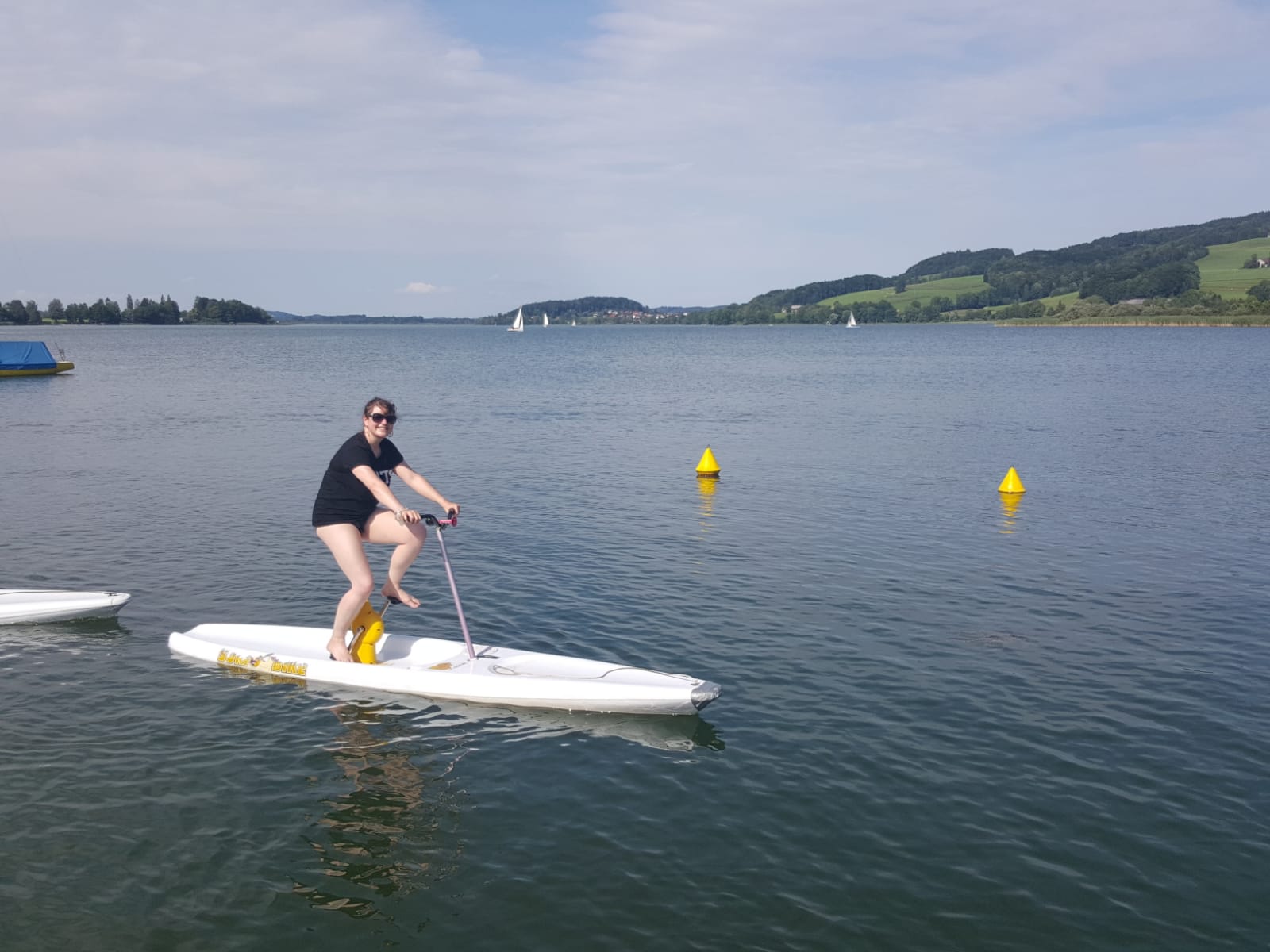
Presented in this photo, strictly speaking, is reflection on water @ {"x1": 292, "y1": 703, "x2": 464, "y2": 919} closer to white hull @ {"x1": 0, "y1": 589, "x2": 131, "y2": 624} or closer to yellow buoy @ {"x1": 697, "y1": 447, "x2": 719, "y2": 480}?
white hull @ {"x1": 0, "y1": 589, "x2": 131, "y2": 624}

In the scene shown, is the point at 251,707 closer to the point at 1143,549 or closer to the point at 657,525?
the point at 657,525

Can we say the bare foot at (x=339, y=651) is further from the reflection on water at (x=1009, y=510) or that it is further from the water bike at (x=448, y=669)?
the reflection on water at (x=1009, y=510)

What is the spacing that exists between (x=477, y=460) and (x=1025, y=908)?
25096 mm

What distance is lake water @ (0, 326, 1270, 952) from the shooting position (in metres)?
7.52

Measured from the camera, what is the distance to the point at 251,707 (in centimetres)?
1125

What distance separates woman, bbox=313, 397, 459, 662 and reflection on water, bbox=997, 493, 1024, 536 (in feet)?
43.2

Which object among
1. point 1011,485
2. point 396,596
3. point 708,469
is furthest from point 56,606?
point 1011,485

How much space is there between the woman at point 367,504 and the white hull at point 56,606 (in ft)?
15.7

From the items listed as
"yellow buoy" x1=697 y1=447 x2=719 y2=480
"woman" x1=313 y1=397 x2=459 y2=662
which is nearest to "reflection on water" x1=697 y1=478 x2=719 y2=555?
"yellow buoy" x1=697 y1=447 x2=719 y2=480

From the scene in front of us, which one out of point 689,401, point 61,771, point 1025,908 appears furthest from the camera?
point 689,401

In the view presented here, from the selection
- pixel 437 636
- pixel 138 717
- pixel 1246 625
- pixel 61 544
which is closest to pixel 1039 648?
pixel 1246 625

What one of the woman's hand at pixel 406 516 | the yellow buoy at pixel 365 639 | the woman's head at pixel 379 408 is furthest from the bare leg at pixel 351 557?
the woman's head at pixel 379 408

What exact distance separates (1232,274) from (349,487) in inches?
7953

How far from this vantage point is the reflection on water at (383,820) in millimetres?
7758
